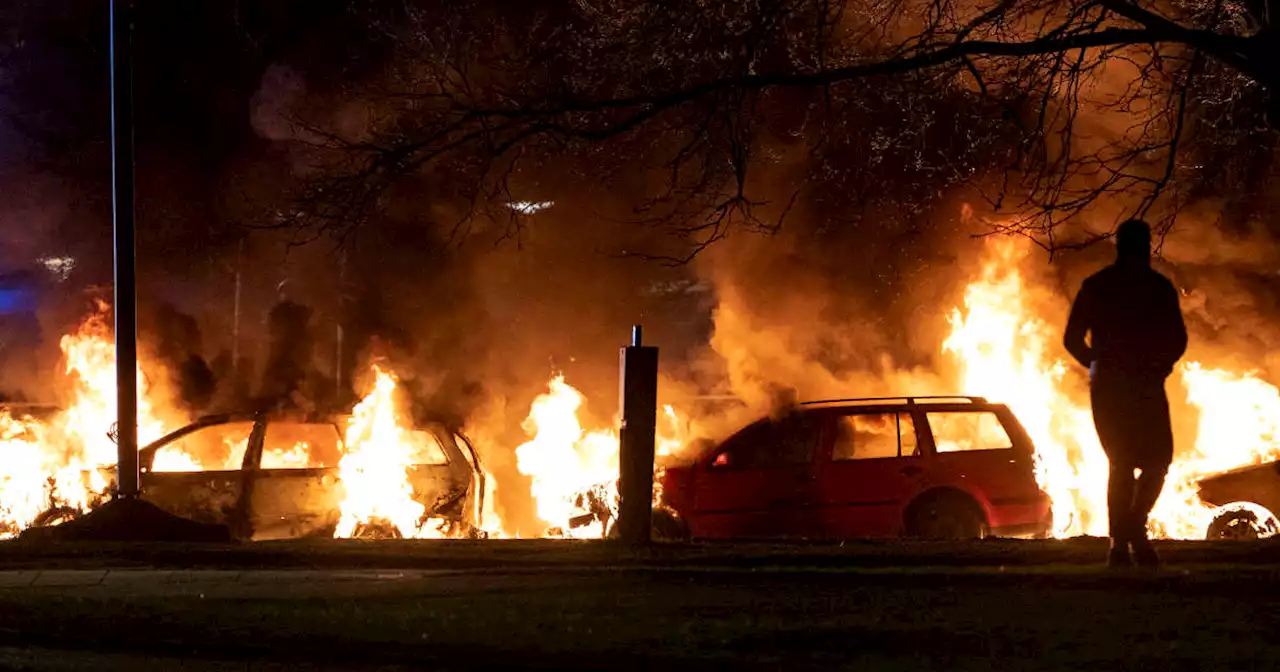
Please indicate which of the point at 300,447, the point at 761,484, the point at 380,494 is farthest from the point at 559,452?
the point at 761,484

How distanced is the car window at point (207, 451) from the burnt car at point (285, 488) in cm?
34

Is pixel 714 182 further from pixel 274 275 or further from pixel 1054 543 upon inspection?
pixel 274 275

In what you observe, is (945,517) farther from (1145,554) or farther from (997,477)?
(1145,554)

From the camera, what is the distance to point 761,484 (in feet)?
36.7

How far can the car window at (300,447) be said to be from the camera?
1405cm

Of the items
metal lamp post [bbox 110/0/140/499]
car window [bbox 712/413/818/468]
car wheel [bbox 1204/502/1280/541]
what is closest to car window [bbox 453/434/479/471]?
car window [bbox 712/413/818/468]

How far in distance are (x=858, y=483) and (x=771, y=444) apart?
34.3 inches

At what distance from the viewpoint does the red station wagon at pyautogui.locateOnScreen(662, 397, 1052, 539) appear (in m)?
10.8

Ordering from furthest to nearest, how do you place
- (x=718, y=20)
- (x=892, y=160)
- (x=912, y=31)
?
(x=892, y=160), (x=912, y=31), (x=718, y=20)

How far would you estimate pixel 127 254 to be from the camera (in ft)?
36.1

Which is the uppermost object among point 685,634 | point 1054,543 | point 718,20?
point 718,20

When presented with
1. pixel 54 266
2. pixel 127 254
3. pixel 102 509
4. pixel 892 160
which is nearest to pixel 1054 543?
pixel 102 509

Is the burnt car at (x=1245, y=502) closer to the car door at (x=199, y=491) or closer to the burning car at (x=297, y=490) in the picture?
the burning car at (x=297, y=490)

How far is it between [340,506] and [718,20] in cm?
552
